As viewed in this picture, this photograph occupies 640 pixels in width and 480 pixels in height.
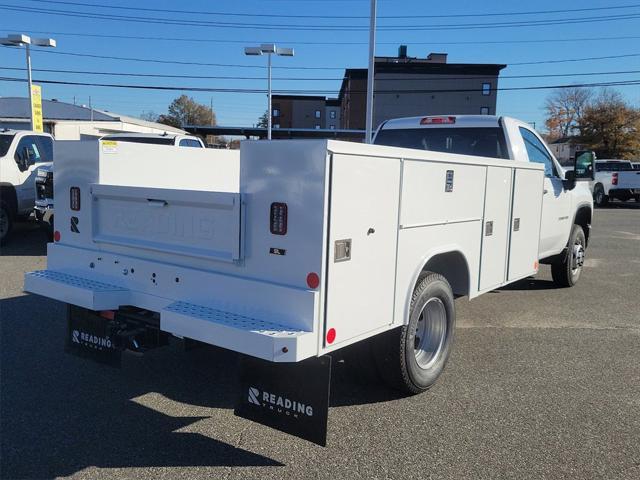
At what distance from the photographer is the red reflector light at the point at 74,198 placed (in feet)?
13.8

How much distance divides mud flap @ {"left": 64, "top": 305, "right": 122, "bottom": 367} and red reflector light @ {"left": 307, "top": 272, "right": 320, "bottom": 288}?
167cm

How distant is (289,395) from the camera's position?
10.6 feet

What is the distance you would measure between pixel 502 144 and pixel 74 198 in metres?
4.38

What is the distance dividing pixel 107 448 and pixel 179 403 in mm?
740

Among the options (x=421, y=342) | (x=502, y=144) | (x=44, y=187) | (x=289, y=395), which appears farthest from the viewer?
(x=44, y=187)

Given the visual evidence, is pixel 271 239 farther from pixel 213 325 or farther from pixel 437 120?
pixel 437 120

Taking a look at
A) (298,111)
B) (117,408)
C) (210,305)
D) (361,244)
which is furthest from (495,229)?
(298,111)

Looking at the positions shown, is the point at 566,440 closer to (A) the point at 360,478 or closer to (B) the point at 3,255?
(A) the point at 360,478

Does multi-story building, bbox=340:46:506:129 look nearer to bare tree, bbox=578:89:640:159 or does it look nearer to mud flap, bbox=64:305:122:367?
bare tree, bbox=578:89:640:159

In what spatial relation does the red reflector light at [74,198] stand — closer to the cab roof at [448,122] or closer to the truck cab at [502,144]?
the truck cab at [502,144]

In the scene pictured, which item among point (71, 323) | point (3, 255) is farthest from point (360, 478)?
point (3, 255)

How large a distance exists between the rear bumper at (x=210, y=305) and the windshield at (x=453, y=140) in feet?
13.0

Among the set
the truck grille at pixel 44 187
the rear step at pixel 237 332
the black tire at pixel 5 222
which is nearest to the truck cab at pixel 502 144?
the rear step at pixel 237 332

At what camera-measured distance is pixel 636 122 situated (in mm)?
56750
